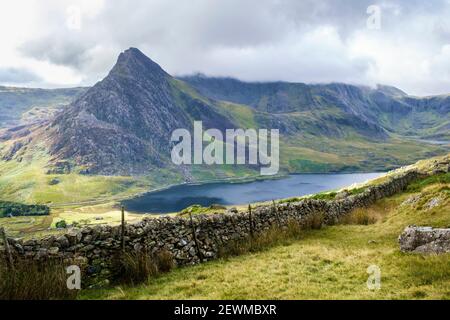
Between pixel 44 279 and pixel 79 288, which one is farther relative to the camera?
pixel 79 288

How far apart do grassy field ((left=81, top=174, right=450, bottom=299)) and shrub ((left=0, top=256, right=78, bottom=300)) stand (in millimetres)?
908

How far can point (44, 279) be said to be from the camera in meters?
12.4

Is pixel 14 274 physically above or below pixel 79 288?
above

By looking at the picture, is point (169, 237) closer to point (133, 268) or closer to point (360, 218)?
point (133, 268)

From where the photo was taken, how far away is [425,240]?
16.1 meters

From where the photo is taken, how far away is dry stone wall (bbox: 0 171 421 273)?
14.1 m

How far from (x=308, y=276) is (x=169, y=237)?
256 inches

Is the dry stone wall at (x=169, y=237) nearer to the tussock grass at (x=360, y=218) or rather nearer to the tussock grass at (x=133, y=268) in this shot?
the tussock grass at (x=133, y=268)

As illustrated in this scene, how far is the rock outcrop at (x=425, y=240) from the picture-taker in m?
15.3

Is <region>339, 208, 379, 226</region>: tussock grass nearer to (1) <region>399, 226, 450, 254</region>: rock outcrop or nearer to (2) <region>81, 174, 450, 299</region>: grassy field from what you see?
(2) <region>81, 174, 450, 299</region>: grassy field

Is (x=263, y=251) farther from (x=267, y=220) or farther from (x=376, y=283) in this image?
(x=376, y=283)

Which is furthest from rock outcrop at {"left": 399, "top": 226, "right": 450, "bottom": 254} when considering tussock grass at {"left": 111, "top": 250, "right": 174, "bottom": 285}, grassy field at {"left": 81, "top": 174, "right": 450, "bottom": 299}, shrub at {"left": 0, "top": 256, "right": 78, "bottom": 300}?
shrub at {"left": 0, "top": 256, "right": 78, "bottom": 300}
